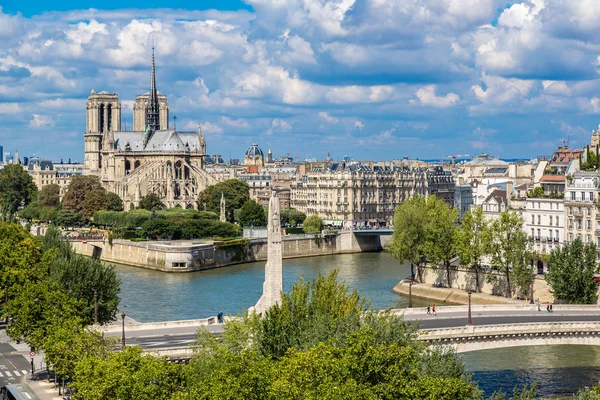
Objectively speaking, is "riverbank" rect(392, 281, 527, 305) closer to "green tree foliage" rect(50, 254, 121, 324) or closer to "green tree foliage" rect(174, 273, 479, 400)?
"green tree foliage" rect(50, 254, 121, 324)

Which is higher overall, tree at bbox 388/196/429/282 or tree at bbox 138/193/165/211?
tree at bbox 138/193/165/211

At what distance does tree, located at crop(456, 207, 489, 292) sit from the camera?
64.6 metres

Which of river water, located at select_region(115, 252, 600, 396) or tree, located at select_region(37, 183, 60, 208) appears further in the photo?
tree, located at select_region(37, 183, 60, 208)

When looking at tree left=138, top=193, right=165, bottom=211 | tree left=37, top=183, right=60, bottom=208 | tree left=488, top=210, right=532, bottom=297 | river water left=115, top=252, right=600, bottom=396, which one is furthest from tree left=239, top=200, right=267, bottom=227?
tree left=488, top=210, right=532, bottom=297

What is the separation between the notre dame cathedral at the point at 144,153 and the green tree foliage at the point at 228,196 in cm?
872

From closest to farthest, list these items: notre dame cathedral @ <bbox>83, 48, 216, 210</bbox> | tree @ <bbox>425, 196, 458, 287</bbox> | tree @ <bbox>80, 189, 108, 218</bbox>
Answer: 1. tree @ <bbox>425, 196, 458, 287</bbox>
2. tree @ <bbox>80, 189, 108, 218</bbox>
3. notre dame cathedral @ <bbox>83, 48, 216, 210</bbox>

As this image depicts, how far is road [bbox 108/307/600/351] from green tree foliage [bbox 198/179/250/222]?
262 feet

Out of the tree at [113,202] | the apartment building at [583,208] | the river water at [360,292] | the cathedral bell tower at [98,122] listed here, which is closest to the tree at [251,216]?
the river water at [360,292]

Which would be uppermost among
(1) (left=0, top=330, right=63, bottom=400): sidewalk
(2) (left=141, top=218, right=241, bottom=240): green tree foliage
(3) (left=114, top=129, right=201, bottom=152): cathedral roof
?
(3) (left=114, top=129, right=201, bottom=152): cathedral roof

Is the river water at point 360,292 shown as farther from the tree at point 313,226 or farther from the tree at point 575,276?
the tree at point 313,226

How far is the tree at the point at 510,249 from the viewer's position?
60.8m

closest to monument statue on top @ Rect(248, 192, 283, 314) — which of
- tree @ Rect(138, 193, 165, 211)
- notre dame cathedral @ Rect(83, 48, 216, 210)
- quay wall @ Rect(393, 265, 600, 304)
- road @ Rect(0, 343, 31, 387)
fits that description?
road @ Rect(0, 343, 31, 387)

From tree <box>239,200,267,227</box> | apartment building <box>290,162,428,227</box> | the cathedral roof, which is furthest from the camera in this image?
the cathedral roof

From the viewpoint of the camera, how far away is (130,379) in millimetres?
31125
